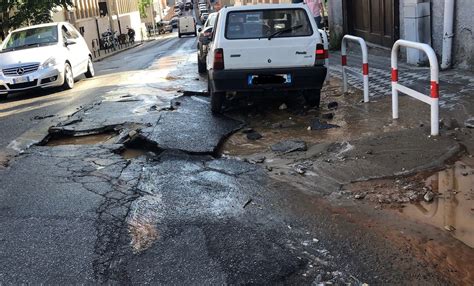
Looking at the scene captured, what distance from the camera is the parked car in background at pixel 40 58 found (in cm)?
1314

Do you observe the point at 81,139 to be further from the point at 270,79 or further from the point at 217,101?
the point at 270,79

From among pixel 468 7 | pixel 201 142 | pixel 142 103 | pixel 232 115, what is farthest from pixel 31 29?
pixel 468 7

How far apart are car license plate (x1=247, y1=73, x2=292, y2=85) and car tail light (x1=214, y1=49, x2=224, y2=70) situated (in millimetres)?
491

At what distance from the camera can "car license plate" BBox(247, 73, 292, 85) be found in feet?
27.6

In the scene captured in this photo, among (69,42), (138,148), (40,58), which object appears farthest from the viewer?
(69,42)

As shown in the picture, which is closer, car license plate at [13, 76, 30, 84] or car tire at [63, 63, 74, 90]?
car license plate at [13, 76, 30, 84]

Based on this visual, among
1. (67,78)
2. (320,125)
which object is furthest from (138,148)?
(67,78)

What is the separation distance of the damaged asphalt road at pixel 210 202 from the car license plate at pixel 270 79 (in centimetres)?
63

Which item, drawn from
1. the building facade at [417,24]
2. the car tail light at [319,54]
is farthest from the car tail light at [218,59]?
the building facade at [417,24]

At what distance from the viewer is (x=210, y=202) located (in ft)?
16.8

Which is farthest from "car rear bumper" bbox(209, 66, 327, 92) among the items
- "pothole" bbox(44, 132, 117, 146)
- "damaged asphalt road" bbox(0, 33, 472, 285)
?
"pothole" bbox(44, 132, 117, 146)

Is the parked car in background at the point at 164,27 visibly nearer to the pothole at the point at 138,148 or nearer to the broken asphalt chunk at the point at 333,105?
the broken asphalt chunk at the point at 333,105

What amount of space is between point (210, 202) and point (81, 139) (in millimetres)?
3663

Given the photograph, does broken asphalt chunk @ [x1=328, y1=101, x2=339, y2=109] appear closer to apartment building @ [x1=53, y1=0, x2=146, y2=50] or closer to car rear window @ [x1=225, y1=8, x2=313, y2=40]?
car rear window @ [x1=225, y1=8, x2=313, y2=40]
